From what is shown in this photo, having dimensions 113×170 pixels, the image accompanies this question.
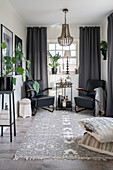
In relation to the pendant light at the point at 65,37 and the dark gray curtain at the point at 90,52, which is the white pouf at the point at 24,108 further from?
the dark gray curtain at the point at 90,52

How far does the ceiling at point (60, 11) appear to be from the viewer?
13.0 ft

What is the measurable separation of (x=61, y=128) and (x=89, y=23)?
3.41 m

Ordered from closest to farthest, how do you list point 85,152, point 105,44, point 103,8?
point 85,152 < point 103,8 < point 105,44

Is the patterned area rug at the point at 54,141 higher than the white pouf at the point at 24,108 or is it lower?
lower

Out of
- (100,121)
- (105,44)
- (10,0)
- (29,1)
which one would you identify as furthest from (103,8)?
(100,121)

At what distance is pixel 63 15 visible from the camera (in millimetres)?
4797

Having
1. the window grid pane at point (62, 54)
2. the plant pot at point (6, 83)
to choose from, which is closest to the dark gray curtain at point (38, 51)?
the window grid pane at point (62, 54)

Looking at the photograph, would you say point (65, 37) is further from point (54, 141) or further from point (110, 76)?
point (54, 141)

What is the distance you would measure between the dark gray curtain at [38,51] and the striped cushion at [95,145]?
3.23m

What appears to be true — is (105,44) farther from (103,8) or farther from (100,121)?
(100,121)

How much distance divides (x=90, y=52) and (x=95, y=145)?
3652 mm

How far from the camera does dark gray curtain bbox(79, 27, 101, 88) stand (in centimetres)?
567

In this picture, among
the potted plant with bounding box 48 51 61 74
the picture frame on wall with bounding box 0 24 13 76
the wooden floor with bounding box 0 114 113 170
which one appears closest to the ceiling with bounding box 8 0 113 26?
the picture frame on wall with bounding box 0 24 13 76

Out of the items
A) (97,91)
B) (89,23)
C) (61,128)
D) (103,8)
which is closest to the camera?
(61,128)
